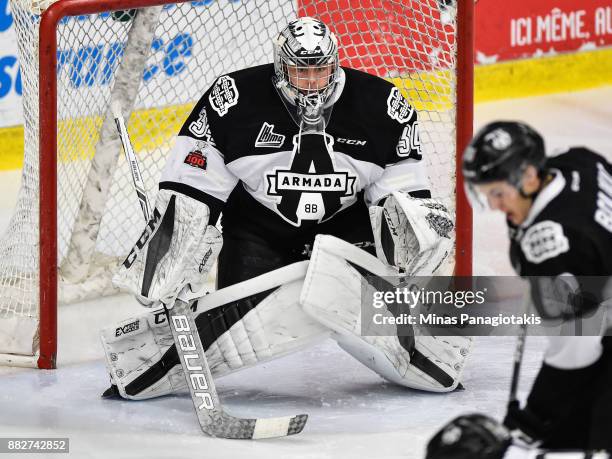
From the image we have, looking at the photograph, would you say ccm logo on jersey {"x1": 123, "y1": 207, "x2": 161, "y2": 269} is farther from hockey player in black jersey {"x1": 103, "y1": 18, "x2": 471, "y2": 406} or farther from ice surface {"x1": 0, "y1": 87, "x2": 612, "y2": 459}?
ice surface {"x1": 0, "y1": 87, "x2": 612, "y2": 459}

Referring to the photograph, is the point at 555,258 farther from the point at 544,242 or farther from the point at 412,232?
the point at 412,232

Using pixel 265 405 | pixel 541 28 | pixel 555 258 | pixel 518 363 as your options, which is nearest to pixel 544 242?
pixel 555 258

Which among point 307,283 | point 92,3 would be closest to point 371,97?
point 307,283

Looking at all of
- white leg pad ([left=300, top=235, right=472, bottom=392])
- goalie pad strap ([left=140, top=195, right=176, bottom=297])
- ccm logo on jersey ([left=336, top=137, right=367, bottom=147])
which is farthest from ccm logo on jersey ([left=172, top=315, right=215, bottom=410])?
A: ccm logo on jersey ([left=336, top=137, right=367, bottom=147])

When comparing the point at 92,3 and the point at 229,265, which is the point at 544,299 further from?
the point at 92,3

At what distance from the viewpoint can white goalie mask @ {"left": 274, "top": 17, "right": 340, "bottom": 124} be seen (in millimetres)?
3244

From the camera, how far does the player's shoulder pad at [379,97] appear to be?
3.38 meters

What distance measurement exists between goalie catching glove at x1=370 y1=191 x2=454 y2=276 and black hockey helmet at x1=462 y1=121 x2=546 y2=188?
110 cm

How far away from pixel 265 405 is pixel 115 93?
129 centimetres

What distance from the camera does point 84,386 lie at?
11.6ft

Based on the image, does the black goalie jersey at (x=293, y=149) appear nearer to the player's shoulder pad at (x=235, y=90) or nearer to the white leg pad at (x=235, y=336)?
the player's shoulder pad at (x=235, y=90)

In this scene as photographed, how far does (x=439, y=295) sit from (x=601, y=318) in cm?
167

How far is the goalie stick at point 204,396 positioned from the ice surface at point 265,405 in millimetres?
34

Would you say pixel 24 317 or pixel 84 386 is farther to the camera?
pixel 24 317
